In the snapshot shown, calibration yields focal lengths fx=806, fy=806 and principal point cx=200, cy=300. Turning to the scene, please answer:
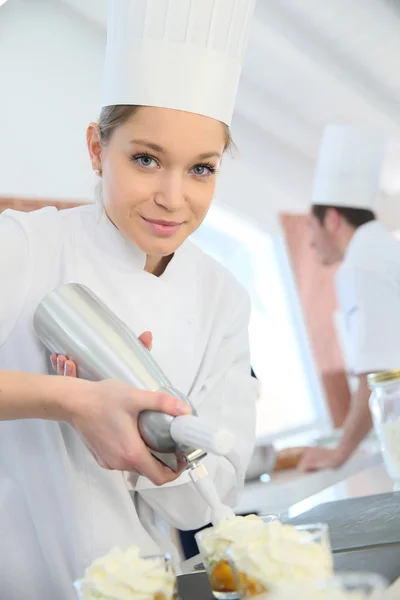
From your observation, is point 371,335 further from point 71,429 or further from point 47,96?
point 71,429

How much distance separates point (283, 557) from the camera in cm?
84

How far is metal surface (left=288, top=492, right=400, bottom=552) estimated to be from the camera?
52.1 inches

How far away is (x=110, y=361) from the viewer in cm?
121

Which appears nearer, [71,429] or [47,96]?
[71,429]

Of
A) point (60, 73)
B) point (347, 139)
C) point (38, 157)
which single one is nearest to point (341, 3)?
point (347, 139)

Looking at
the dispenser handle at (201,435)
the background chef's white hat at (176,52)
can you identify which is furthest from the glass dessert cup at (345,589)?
the background chef's white hat at (176,52)

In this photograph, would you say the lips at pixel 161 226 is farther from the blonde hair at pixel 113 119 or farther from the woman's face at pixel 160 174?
the blonde hair at pixel 113 119

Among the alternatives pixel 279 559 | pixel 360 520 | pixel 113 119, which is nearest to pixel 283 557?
pixel 279 559

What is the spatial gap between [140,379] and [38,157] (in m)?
2.04

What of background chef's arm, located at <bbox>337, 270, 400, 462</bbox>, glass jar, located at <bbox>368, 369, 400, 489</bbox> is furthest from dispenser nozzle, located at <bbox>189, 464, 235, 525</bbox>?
background chef's arm, located at <bbox>337, 270, 400, 462</bbox>

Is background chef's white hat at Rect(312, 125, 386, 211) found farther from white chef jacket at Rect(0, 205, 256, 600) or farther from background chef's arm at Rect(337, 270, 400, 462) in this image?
white chef jacket at Rect(0, 205, 256, 600)

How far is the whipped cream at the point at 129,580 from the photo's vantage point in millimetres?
862

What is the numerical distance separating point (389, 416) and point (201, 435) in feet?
4.26

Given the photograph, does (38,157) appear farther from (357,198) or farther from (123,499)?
(123,499)
